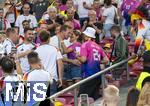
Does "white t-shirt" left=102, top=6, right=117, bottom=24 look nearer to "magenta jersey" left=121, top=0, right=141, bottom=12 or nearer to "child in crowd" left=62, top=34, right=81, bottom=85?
"magenta jersey" left=121, top=0, right=141, bottom=12

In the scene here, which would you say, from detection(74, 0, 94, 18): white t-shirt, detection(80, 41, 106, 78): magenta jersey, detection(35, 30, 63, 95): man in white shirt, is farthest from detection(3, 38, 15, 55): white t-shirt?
detection(74, 0, 94, 18): white t-shirt

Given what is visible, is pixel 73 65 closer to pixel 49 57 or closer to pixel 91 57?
pixel 91 57

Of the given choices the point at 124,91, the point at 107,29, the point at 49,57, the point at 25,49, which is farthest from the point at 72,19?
the point at 49,57

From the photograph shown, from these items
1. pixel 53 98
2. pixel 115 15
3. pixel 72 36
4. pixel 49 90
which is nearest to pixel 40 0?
pixel 115 15

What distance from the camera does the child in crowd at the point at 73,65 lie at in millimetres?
13602

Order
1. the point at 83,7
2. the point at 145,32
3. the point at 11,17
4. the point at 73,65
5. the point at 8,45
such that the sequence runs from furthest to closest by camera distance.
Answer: the point at 11,17 → the point at 83,7 → the point at 145,32 → the point at 8,45 → the point at 73,65

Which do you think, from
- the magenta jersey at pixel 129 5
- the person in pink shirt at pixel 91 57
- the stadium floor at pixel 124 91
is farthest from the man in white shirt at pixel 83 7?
the person in pink shirt at pixel 91 57

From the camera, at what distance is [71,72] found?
13727 mm

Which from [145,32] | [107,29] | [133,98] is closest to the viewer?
[133,98]

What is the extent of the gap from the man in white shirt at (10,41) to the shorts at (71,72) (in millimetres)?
1244

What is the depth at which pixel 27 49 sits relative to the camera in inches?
525

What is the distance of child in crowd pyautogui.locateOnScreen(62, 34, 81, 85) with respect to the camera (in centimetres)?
1360

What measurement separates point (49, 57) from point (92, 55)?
1.12 m

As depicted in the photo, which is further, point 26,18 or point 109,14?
point 109,14
